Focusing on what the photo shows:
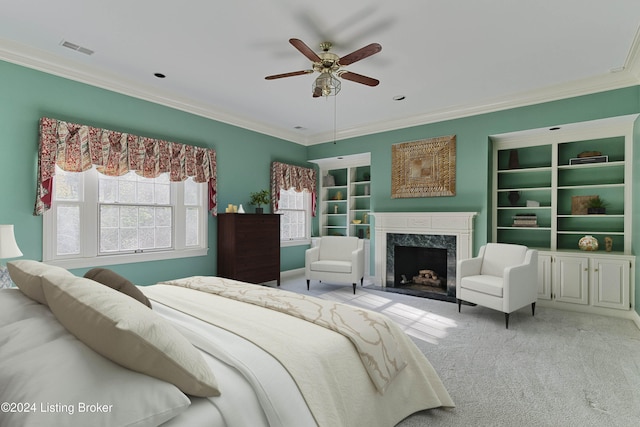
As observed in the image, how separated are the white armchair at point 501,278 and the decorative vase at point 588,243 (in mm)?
879

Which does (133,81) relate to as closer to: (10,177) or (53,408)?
(10,177)

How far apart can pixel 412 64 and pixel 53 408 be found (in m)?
3.70

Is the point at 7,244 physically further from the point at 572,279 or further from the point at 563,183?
the point at 563,183

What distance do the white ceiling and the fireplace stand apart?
172 cm

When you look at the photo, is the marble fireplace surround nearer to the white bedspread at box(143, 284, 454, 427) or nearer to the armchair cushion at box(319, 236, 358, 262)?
the armchair cushion at box(319, 236, 358, 262)

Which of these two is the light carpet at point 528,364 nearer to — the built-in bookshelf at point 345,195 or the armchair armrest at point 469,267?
the armchair armrest at point 469,267

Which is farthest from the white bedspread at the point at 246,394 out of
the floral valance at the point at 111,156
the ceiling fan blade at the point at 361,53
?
the floral valance at the point at 111,156

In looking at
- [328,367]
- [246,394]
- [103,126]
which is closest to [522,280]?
[328,367]

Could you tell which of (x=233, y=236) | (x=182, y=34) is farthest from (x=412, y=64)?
(x=233, y=236)

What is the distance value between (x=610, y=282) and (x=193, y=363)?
4.71m

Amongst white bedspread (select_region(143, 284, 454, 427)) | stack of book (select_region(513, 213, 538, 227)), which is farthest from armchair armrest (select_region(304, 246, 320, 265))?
white bedspread (select_region(143, 284, 454, 427))

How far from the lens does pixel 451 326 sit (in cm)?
345

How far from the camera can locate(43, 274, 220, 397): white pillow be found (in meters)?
0.94

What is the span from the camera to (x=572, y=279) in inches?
157
